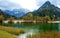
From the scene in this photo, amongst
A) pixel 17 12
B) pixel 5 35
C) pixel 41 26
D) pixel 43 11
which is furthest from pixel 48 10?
pixel 5 35

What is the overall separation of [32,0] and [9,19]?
1.95ft

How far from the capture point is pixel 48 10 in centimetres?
251

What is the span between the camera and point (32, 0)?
2.53 metres

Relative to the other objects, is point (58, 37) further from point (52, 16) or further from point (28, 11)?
point (28, 11)

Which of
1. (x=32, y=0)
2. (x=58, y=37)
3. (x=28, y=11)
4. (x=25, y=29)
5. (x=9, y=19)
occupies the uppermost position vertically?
(x=32, y=0)

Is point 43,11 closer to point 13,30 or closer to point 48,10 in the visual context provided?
point 48,10

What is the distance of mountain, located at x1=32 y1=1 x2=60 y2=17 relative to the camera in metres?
2.48

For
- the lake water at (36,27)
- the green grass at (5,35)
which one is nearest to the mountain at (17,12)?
the lake water at (36,27)

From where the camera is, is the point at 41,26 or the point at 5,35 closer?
the point at 5,35

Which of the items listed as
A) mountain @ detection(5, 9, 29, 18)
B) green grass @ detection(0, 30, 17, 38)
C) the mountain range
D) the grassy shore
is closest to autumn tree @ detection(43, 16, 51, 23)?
the mountain range

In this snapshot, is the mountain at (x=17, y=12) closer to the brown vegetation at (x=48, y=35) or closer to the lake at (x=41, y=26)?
the lake at (x=41, y=26)

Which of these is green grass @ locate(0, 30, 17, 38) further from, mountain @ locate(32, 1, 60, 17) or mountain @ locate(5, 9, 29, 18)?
mountain @ locate(32, 1, 60, 17)

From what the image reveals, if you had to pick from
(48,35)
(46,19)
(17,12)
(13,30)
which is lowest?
(48,35)

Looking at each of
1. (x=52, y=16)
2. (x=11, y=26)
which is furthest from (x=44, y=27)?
(x=11, y=26)
